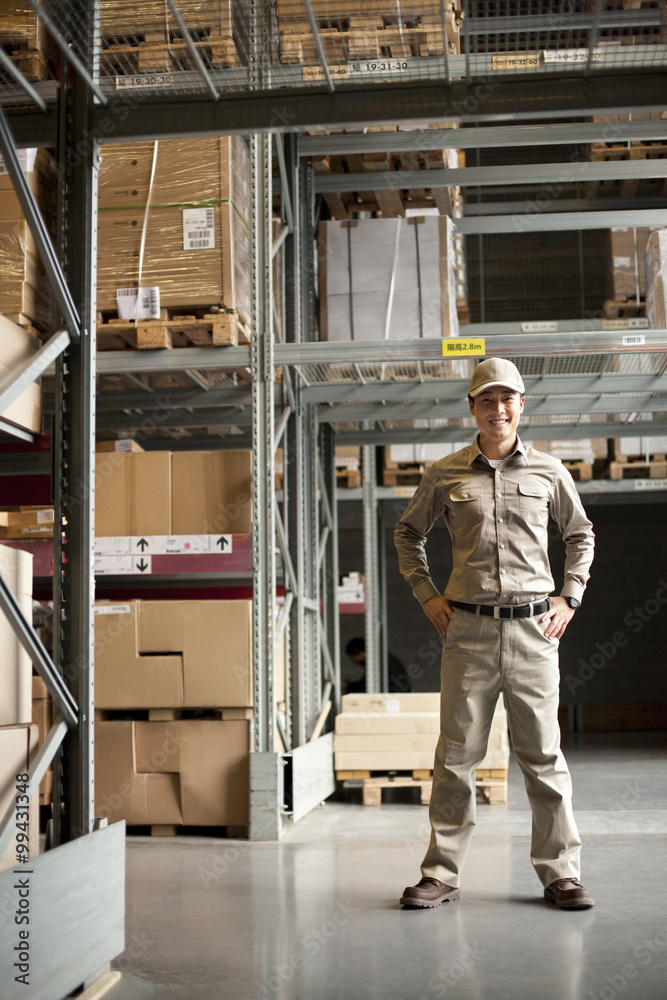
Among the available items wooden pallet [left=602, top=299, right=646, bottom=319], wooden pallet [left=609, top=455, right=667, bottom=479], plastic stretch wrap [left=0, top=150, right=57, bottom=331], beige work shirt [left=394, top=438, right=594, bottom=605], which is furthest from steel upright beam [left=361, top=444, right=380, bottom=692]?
beige work shirt [left=394, top=438, right=594, bottom=605]

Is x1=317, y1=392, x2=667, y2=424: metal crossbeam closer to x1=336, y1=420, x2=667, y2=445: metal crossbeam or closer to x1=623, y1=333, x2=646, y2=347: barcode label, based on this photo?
x1=336, y1=420, x2=667, y2=445: metal crossbeam

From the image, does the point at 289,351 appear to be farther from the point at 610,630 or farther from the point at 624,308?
the point at 610,630

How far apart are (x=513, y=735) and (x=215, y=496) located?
3.16 metres

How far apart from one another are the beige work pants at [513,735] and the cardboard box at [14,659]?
1789 millimetres

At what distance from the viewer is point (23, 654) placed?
3568 millimetres

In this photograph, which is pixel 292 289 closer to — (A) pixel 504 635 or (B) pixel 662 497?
(A) pixel 504 635

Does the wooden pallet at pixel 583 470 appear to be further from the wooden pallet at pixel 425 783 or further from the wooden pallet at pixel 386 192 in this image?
the wooden pallet at pixel 425 783

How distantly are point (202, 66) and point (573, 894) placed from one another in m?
3.58

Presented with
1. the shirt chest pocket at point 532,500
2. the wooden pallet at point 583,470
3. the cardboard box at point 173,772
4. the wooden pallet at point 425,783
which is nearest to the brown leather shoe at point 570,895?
the shirt chest pocket at point 532,500

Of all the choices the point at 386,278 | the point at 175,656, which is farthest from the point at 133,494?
the point at 386,278

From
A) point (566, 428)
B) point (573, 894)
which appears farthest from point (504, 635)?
point (566, 428)

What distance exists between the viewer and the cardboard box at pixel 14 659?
11.3 ft

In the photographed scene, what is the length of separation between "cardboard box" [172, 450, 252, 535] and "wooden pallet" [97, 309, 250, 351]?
2.54 ft

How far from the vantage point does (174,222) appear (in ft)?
21.9
